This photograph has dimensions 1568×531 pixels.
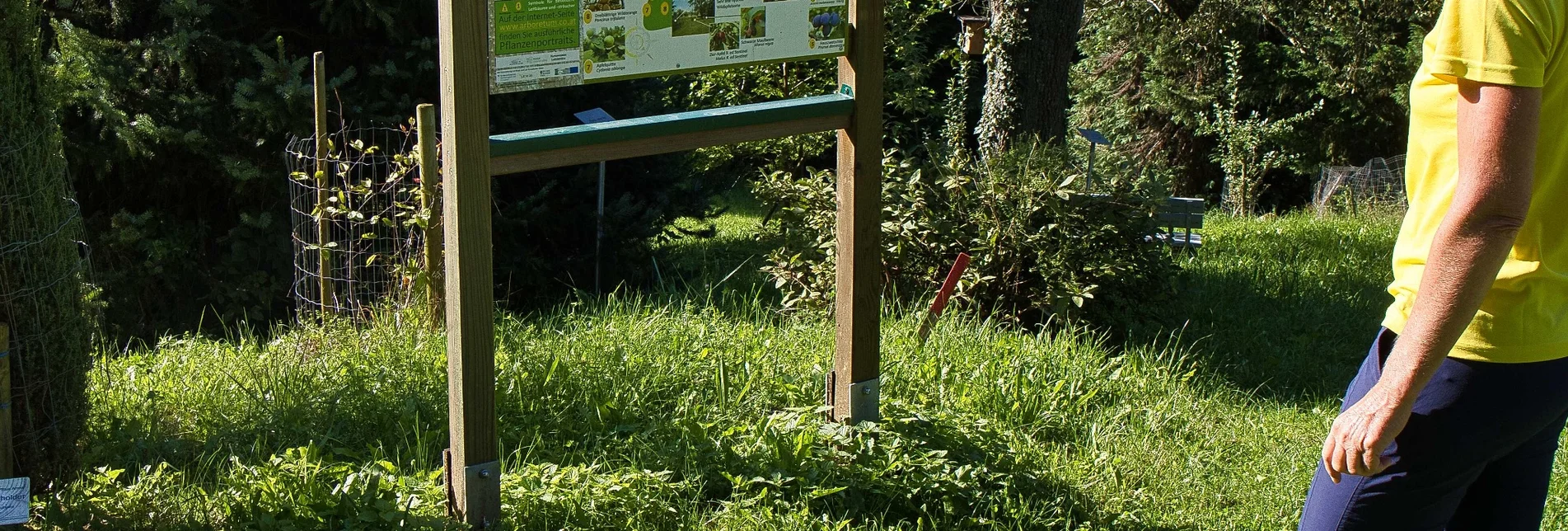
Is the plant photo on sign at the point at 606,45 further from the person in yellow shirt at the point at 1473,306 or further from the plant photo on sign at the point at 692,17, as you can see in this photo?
the person in yellow shirt at the point at 1473,306

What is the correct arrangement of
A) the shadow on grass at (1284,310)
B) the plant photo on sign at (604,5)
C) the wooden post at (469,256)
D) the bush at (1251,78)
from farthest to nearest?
the bush at (1251,78)
the shadow on grass at (1284,310)
the plant photo on sign at (604,5)
the wooden post at (469,256)

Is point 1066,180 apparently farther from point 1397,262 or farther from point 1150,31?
point 1150,31

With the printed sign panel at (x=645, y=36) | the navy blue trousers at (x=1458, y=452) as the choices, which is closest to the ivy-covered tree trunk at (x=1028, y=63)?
the printed sign panel at (x=645, y=36)

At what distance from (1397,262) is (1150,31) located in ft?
52.7

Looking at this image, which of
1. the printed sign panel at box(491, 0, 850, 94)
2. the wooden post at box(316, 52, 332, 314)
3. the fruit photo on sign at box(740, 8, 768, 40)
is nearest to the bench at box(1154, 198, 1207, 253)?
the printed sign panel at box(491, 0, 850, 94)

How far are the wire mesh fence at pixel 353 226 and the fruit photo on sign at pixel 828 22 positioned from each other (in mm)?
2286

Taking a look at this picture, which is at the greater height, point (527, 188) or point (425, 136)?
point (425, 136)

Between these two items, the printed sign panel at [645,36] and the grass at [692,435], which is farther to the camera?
the grass at [692,435]

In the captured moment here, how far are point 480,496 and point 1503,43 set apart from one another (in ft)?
8.29

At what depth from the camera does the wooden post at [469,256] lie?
3.07 metres

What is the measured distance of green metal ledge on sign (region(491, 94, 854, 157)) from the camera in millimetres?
3275

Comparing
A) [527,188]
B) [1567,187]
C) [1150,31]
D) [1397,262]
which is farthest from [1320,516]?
[1150,31]

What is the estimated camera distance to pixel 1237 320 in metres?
7.45

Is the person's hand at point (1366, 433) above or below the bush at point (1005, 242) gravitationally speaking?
above
